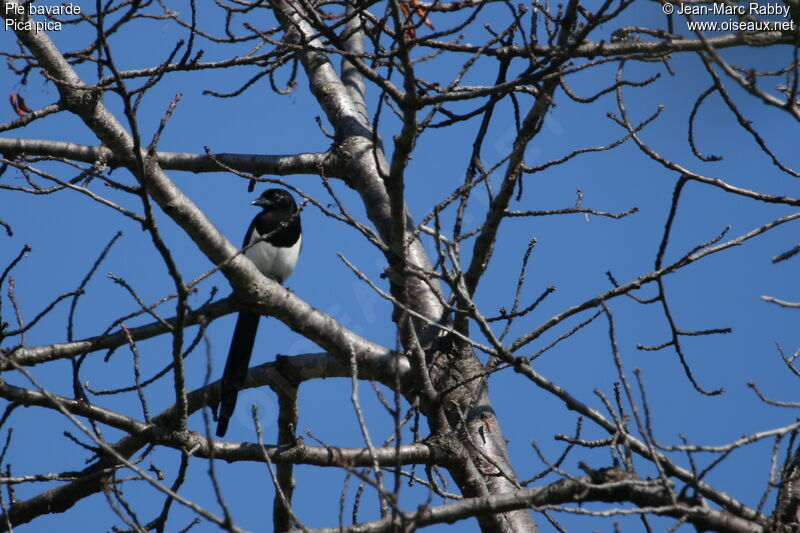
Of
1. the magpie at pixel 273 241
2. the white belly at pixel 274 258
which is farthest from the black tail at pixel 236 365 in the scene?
the white belly at pixel 274 258

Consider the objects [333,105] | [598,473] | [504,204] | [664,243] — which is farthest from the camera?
[333,105]

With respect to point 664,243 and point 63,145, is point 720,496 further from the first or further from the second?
point 63,145

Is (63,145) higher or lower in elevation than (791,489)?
higher

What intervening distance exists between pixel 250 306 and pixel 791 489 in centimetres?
207

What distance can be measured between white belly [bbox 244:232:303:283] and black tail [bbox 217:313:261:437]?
1248mm

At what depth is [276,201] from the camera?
19.7 feet

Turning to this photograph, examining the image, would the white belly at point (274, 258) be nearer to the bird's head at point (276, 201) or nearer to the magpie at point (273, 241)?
the magpie at point (273, 241)

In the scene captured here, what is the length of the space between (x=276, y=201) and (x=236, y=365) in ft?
7.00

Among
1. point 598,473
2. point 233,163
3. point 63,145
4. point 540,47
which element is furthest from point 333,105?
point 598,473

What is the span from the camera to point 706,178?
2.70 metres

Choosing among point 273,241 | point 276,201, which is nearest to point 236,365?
point 273,241

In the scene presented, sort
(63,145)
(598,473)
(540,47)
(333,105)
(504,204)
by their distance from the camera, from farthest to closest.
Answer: (333,105) → (63,145) → (504,204) → (540,47) → (598,473)

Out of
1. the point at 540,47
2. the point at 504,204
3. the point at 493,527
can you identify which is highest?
the point at 540,47

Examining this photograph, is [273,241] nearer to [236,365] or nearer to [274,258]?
[274,258]
